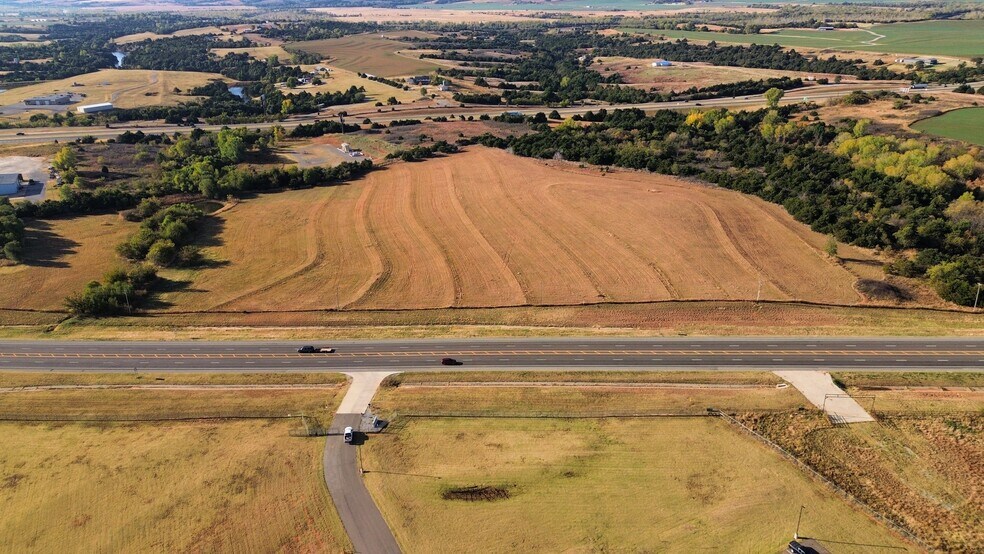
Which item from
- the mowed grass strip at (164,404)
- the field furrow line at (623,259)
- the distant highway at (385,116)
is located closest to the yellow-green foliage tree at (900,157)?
the field furrow line at (623,259)

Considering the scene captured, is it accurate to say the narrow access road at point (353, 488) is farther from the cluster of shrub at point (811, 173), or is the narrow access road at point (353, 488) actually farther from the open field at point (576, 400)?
the cluster of shrub at point (811, 173)

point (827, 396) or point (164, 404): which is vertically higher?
point (827, 396)

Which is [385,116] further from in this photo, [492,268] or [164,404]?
[164,404]

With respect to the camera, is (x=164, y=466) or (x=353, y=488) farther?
(x=164, y=466)

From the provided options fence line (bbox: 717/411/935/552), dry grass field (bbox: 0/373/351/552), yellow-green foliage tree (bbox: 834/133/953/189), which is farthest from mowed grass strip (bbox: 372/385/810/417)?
yellow-green foliage tree (bbox: 834/133/953/189)

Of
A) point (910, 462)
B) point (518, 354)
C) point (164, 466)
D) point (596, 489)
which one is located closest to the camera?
point (596, 489)

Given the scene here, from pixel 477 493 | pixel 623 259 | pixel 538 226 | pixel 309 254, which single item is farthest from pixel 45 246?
pixel 623 259

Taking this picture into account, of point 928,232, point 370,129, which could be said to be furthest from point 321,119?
point 928,232
